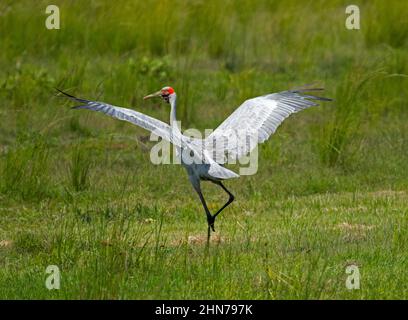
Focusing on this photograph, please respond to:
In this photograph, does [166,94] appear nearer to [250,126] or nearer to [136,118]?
[250,126]

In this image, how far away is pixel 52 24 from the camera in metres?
12.5

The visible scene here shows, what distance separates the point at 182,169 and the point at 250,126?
85.1 inches

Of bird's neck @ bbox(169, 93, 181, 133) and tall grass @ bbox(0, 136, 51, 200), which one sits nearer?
bird's neck @ bbox(169, 93, 181, 133)

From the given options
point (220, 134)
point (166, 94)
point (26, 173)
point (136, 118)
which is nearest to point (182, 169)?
point (26, 173)

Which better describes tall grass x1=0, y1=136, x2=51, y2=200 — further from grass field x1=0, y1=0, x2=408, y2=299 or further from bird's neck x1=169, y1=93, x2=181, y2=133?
bird's neck x1=169, y1=93, x2=181, y2=133

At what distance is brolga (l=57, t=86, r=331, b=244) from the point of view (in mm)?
7148

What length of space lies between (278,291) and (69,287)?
1218 millimetres

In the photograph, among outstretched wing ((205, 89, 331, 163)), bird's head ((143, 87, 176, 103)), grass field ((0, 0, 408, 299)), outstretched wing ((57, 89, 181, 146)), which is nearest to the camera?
grass field ((0, 0, 408, 299))

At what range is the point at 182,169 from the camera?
991 centimetres

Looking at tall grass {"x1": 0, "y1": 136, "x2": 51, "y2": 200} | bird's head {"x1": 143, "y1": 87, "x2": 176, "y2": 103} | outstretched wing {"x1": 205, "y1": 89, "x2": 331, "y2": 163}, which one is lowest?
tall grass {"x1": 0, "y1": 136, "x2": 51, "y2": 200}

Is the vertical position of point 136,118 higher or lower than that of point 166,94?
lower

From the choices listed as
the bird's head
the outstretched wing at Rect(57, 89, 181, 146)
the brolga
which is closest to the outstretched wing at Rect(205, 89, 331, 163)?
the brolga
